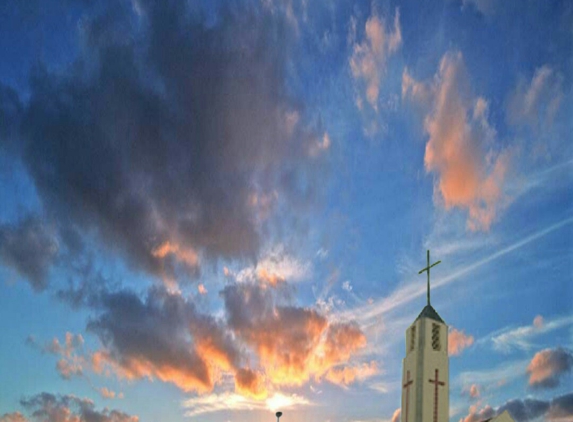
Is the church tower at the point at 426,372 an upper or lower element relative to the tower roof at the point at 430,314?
lower

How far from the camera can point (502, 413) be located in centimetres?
4728

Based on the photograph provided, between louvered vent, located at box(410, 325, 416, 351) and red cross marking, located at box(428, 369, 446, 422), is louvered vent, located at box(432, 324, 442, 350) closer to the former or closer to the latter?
louvered vent, located at box(410, 325, 416, 351)

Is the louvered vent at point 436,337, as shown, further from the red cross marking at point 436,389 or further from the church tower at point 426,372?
the red cross marking at point 436,389

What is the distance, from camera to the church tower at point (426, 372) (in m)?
47.9

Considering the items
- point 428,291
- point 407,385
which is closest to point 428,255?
point 428,291

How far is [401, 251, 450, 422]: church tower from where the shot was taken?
157 feet

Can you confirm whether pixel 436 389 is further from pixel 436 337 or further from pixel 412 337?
pixel 412 337

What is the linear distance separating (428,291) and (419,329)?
617 cm

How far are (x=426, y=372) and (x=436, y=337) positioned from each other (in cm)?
418

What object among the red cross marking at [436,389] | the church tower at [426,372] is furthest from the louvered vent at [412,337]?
the red cross marking at [436,389]

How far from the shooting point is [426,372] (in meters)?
49.2

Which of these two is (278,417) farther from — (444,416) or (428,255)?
(428,255)

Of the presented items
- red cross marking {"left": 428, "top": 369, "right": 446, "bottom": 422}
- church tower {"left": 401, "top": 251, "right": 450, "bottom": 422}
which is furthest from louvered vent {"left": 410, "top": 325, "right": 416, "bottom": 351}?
red cross marking {"left": 428, "top": 369, "right": 446, "bottom": 422}

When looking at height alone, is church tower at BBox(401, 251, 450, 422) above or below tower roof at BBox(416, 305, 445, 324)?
below
